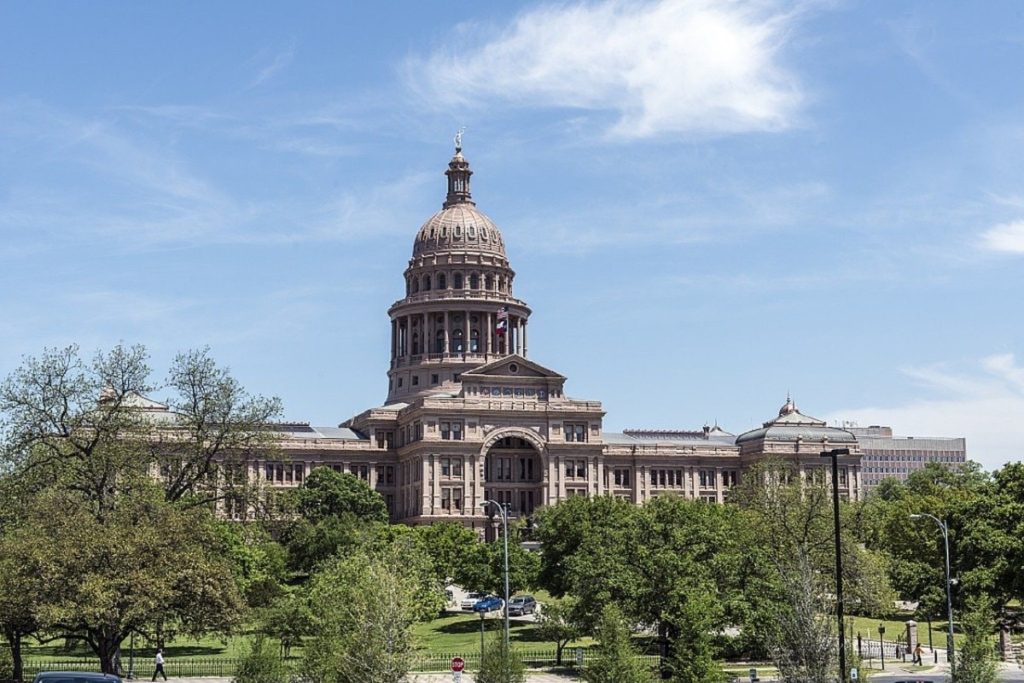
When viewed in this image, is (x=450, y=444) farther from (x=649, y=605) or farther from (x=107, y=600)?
(x=107, y=600)

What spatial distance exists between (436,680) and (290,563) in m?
39.9

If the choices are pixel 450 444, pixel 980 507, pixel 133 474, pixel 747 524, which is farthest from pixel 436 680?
pixel 450 444

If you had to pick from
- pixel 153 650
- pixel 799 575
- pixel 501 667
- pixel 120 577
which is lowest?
pixel 153 650

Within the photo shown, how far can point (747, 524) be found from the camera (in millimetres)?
93812

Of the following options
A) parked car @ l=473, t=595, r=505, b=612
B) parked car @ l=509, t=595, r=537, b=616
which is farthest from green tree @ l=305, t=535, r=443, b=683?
parked car @ l=509, t=595, r=537, b=616

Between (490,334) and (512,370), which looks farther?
(490,334)

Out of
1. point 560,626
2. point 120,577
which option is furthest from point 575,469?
point 120,577

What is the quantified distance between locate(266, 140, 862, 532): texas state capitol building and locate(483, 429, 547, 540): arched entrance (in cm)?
16

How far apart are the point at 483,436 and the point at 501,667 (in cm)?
11632

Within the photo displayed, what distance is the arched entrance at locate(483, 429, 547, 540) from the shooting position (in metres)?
171

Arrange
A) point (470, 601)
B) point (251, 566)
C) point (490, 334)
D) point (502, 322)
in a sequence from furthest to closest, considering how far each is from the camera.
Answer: point (490, 334), point (502, 322), point (470, 601), point (251, 566)

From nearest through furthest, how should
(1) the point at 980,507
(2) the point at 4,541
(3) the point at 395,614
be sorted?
(3) the point at 395,614, (2) the point at 4,541, (1) the point at 980,507

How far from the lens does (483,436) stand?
168125 mm

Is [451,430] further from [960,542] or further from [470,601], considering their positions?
[960,542]
